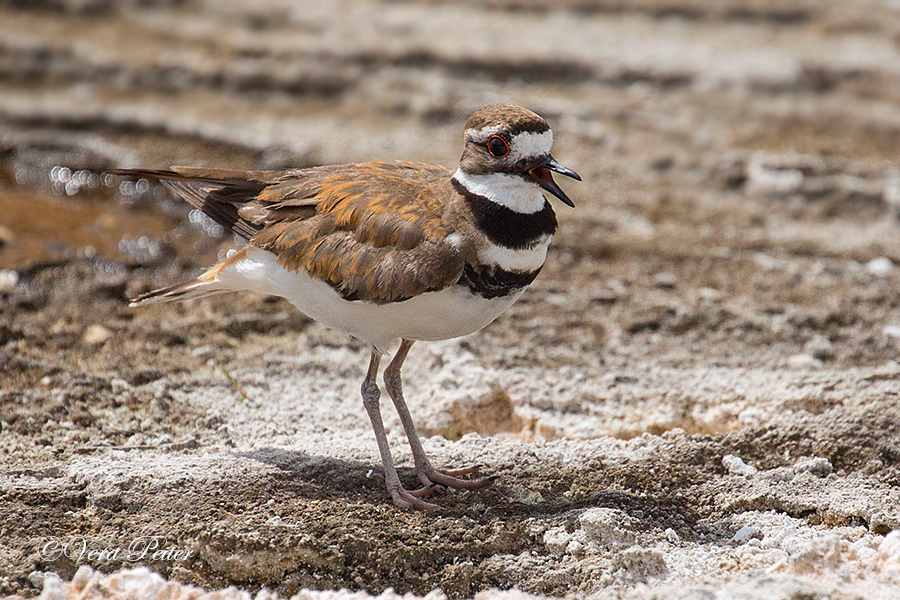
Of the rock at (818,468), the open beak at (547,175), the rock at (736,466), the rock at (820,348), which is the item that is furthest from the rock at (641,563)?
the rock at (820,348)

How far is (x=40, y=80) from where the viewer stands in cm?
929

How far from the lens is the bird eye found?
3.95 metres

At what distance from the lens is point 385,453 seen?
4.14 metres

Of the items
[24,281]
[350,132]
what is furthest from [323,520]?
[350,132]

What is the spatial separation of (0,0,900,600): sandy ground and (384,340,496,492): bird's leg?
104mm

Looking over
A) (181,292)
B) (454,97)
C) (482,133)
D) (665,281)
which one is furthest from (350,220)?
(454,97)

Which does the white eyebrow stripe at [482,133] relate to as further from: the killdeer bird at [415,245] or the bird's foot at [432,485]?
the bird's foot at [432,485]

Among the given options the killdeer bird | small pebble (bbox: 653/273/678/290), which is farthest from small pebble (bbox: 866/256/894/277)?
the killdeer bird

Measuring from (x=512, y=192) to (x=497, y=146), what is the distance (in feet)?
0.65

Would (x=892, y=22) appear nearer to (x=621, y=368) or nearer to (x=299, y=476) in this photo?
(x=621, y=368)

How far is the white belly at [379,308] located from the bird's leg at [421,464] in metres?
0.28

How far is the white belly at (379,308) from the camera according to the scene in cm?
392

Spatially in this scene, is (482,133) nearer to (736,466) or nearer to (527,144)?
(527,144)

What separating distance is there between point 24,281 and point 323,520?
3209 mm
